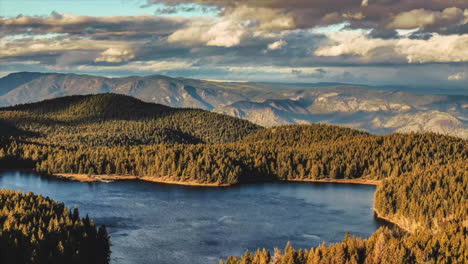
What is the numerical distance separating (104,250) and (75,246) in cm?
1139

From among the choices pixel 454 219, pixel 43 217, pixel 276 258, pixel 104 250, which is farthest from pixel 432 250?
pixel 43 217

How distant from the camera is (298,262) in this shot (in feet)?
439

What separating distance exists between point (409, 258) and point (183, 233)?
8090 cm

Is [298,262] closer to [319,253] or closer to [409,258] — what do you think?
[319,253]

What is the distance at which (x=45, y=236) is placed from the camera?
14338 cm

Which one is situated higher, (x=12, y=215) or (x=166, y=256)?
(x=12, y=215)

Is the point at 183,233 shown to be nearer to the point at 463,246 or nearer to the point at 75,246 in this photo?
the point at 75,246

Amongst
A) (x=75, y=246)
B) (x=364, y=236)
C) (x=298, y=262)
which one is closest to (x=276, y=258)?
(x=298, y=262)

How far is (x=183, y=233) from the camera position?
621ft

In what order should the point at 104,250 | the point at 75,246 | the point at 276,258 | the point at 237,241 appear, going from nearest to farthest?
the point at 276,258
the point at 75,246
the point at 104,250
the point at 237,241

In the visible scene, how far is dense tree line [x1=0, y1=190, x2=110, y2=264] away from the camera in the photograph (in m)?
135

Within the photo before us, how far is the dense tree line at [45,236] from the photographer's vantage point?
13538cm

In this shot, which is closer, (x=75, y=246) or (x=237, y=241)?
(x=75, y=246)

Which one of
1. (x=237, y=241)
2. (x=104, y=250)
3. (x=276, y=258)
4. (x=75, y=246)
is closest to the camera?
(x=276, y=258)
